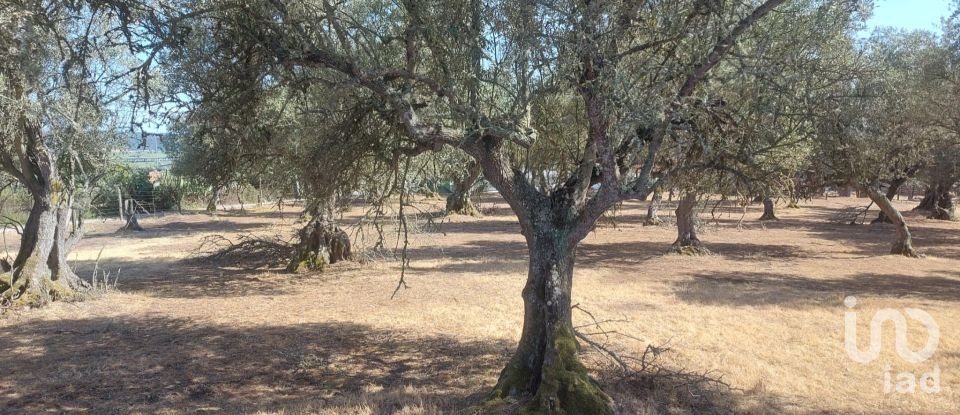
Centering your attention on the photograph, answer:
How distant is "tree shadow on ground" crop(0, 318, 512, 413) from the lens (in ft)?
20.7

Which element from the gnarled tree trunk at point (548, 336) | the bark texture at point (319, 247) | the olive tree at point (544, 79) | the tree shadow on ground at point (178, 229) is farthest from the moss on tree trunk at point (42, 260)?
the tree shadow on ground at point (178, 229)

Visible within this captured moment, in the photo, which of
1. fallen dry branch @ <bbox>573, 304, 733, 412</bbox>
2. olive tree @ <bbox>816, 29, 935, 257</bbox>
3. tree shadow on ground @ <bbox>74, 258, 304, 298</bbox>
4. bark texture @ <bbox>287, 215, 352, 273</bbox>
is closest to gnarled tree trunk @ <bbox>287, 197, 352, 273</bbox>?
bark texture @ <bbox>287, 215, 352, 273</bbox>

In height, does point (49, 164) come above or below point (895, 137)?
below

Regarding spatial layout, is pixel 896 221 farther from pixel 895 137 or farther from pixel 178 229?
pixel 178 229

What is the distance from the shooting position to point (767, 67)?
5.04 m

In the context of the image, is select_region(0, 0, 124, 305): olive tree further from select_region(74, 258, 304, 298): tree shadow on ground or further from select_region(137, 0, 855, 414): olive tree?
select_region(137, 0, 855, 414): olive tree

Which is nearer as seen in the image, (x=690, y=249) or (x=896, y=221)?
(x=896, y=221)

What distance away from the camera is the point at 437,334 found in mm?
9102

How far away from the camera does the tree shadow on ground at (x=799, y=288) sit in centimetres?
1124

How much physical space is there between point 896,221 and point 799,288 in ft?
22.7

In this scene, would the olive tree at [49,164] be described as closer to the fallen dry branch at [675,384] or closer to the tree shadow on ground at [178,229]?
the fallen dry branch at [675,384]

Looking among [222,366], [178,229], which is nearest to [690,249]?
[222,366]

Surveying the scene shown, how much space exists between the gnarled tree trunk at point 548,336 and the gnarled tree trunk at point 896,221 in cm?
1443

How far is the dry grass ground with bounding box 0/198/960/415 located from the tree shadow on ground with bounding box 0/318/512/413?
32 millimetres
